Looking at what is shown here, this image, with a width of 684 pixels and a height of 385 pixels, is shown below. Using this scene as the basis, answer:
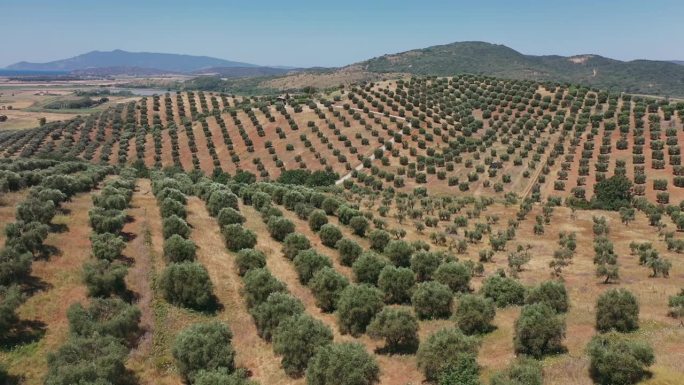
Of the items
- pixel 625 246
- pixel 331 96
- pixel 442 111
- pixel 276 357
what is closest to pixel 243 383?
pixel 276 357

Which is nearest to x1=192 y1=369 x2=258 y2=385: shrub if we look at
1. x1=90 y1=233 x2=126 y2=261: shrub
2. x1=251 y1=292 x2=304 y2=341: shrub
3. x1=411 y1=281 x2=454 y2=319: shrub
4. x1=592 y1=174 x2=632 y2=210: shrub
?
x1=251 y1=292 x2=304 y2=341: shrub

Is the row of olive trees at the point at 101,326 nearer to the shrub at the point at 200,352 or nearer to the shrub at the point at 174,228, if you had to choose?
the shrub at the point at 200,352

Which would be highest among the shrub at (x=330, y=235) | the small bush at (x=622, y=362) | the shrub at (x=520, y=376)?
the small bush at (x=622, y=362)

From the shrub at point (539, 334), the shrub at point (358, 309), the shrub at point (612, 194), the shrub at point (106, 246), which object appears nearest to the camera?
the shrub at point (539, 334)

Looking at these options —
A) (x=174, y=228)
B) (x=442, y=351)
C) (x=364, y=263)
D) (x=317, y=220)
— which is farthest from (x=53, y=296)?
(x=317, y=220)

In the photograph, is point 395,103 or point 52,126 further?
point 52,126

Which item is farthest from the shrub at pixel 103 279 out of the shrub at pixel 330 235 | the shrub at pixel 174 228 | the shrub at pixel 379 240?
the shrub at pixel 379 240

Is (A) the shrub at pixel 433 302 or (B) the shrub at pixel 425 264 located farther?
(B) the shrub at pixel 425 264

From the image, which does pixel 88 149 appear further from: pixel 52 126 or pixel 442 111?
pixel 442 111
